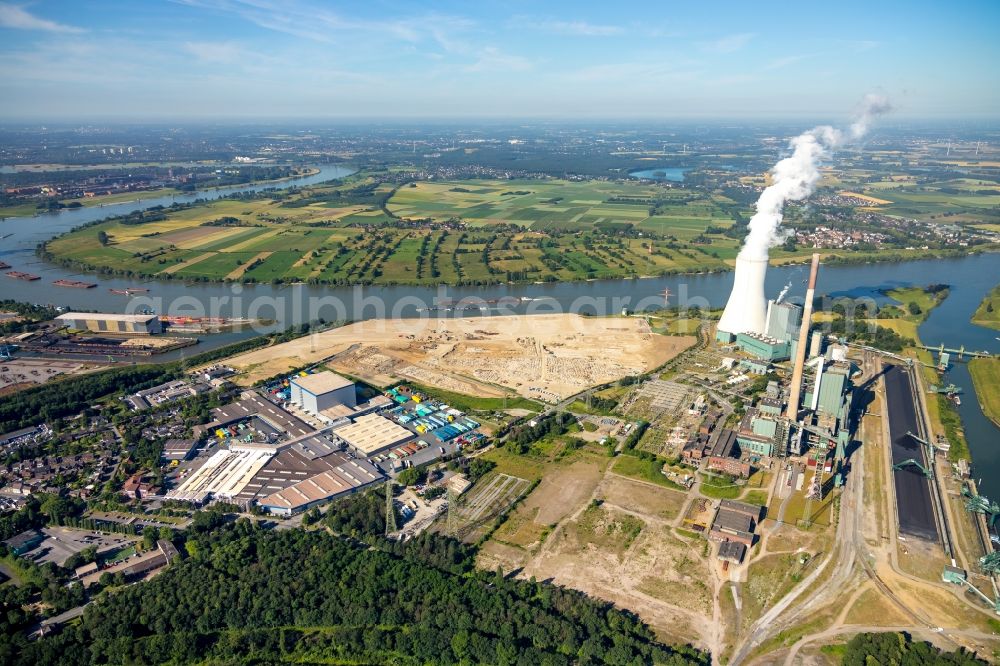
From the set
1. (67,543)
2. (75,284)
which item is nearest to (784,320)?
(67,543)

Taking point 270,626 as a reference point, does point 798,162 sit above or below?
above

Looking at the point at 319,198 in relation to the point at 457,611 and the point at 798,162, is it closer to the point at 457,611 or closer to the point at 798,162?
the point at 798,162

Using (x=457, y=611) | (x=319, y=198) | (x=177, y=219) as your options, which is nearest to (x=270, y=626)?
(x=457, y=611)

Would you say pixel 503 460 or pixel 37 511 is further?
pixel 503 460

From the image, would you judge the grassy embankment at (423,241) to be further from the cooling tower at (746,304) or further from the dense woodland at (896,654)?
the dense woodland at (896,654)

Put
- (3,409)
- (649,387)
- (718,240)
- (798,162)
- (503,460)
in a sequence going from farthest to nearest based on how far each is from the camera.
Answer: (718,240) < (798,162) < (649,387) < (3,409) < (503,460)

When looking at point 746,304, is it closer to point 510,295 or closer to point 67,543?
point 510,295

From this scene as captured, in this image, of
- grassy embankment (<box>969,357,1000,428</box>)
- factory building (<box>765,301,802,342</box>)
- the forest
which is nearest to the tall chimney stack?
factory building (<box>765,301,802,342</box>)

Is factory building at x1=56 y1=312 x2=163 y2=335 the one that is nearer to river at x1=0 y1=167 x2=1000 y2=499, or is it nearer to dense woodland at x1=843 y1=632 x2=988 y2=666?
river at x1=0 y1=167 x2=1000 y2=499
